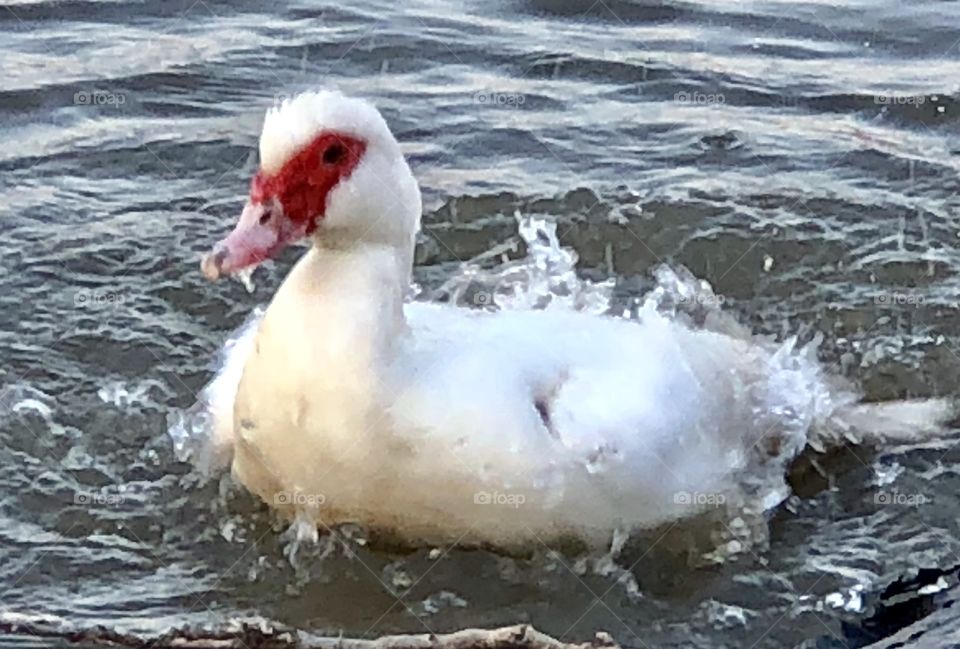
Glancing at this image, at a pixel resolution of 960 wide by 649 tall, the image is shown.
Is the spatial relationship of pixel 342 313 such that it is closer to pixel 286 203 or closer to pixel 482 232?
pixel 286 203

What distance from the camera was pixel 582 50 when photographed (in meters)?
8.10

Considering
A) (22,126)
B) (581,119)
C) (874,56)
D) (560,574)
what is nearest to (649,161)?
(581,119)

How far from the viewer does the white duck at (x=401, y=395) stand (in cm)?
441

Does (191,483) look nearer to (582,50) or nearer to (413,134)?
(413,134)

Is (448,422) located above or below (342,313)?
below

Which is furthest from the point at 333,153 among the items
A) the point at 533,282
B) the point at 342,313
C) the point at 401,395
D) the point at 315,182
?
the point at 533,282

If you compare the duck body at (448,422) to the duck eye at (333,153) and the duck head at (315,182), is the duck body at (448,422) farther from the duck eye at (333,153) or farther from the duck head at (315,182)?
the duck eye at (333,153)

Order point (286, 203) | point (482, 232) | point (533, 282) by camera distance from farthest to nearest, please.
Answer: point (482, 232) < point (533, 282) < point (286, 203)

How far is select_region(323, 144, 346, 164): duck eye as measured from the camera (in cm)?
441

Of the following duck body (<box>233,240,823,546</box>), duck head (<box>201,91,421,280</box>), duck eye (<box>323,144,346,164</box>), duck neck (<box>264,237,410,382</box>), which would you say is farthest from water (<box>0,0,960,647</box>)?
duck eye (<box>323,144,346,164</box>)

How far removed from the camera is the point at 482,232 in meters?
6.70

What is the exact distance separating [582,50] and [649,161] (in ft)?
3.46

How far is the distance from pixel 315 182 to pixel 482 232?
2328 millimetres

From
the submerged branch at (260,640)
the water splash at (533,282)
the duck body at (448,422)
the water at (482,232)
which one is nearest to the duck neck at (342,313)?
the duck body at (448,422)
